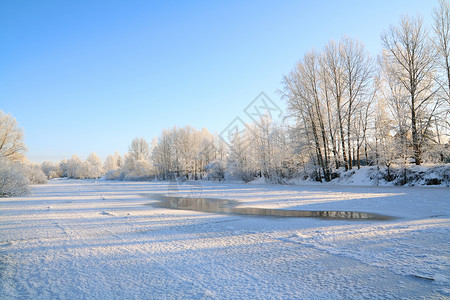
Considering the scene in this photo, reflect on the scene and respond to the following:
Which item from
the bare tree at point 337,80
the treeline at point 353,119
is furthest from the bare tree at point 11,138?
the bare tree at point 337,80

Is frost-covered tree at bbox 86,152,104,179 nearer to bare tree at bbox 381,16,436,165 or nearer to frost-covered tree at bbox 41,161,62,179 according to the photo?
frost-covered tree at bbox 41,161,62,179

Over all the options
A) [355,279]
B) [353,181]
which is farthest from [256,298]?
[353,181]

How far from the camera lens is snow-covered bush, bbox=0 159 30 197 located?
66.3 feet

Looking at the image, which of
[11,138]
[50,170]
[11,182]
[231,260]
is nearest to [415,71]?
[231,260]

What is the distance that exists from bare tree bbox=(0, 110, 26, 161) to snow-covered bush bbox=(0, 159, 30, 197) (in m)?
20.0

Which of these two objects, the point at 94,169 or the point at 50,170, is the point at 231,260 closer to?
the point at 94,169

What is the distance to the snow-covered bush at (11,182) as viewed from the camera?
20.2 meters

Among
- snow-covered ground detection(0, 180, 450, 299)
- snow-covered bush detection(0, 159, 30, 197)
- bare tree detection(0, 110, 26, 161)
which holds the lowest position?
snow-covered ground detection(0, 180, 450, 299)

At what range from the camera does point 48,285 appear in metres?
3.72

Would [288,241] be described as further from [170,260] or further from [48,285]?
[48,285]

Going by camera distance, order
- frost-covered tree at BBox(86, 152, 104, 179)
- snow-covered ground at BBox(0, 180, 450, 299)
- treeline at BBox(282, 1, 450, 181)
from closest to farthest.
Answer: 1. snow-covered ground at BBox(0, 180, 450, 299)
2. treeline at BBox(282, 1, 450, 181)
3. frost-covered tree at BBox(86, 152, 104, 179)

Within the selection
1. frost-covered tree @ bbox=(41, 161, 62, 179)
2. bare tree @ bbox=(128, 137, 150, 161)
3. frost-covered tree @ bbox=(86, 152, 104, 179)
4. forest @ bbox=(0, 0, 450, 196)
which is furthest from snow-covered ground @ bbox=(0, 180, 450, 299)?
frost-covered tree @ bbox=(41, 161, 62, 179)

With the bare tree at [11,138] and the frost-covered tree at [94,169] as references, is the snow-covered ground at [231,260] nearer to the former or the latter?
the bare tree at [11,138]

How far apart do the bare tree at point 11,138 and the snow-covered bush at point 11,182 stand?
2002 cm
